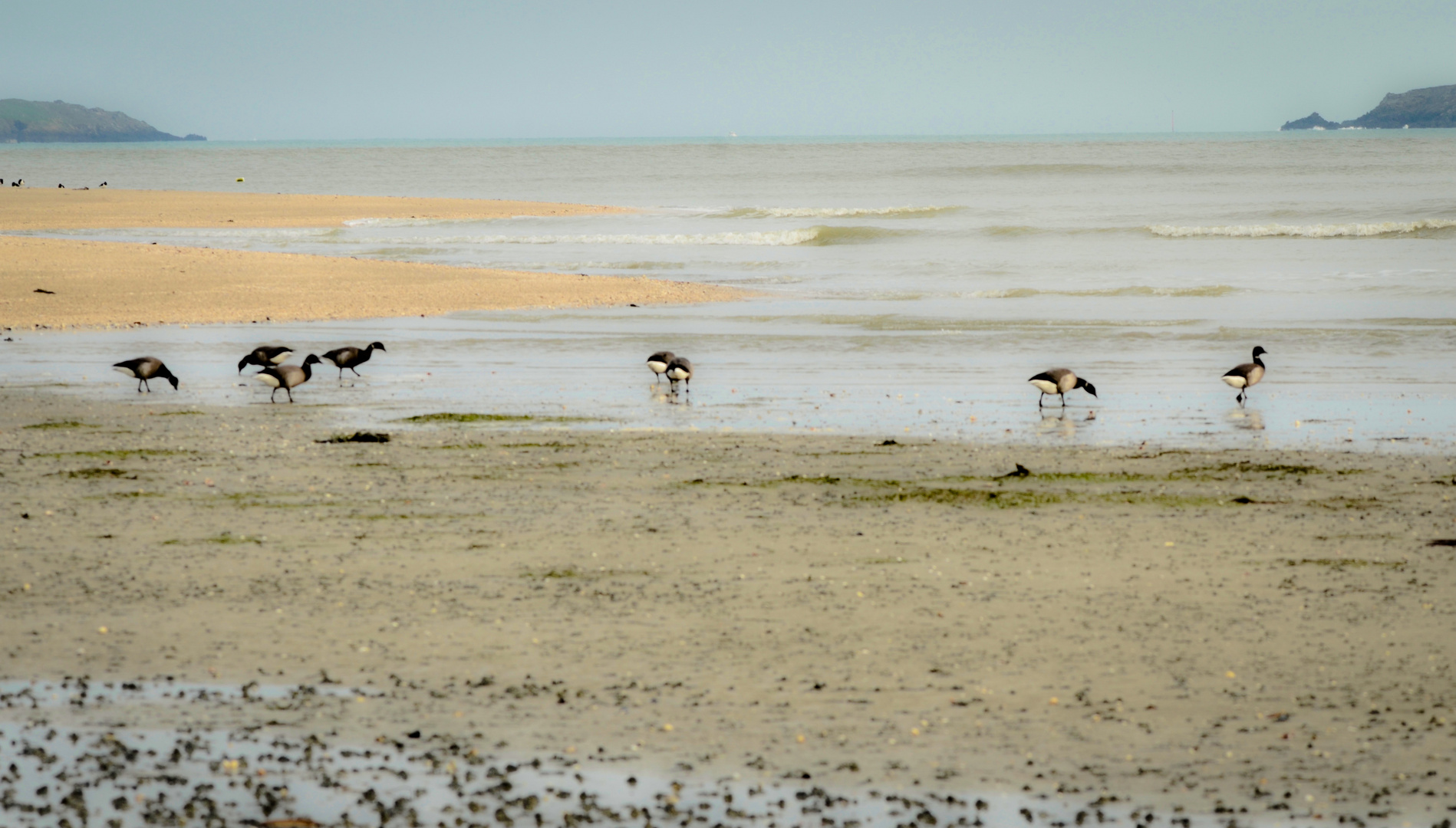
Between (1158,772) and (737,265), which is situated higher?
(737,265)

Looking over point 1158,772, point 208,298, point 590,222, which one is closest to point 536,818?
point 1158,772

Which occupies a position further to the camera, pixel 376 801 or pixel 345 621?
pixel 345 621

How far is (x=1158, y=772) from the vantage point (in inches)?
192

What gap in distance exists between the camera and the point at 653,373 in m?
15.4

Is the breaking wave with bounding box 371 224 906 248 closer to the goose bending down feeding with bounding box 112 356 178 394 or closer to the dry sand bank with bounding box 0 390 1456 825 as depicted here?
the goose bending down feeding with bounding box 112 356 178 394

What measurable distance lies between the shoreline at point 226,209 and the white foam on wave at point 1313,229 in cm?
2377

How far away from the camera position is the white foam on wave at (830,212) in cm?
5391

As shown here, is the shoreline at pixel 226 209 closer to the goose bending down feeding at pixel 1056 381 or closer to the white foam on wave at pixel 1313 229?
the white foam on wave at pixel 1313 229

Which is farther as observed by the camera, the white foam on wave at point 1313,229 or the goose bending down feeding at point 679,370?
the white foam on wave at point 1313,229

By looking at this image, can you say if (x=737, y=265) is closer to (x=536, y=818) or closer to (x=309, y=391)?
(x=309, y=391)

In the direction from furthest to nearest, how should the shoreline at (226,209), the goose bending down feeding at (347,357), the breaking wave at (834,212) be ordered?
the breaking wave at (834,212) < the shoreline at (226,209) < the goose bending down feeding at (347,357)

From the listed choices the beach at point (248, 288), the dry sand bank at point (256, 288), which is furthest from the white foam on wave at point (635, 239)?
the dry sand bank at point (256, 288)

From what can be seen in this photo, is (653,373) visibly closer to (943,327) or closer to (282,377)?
(282,377)

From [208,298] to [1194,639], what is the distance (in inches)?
796
